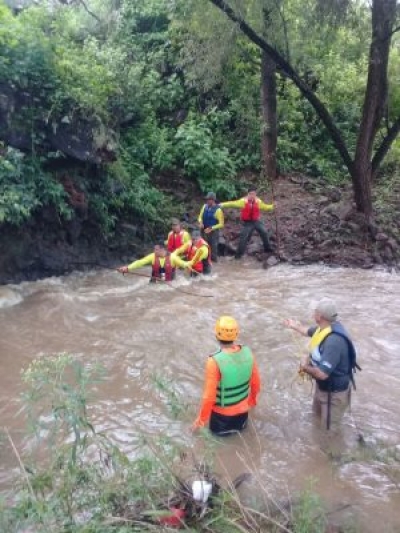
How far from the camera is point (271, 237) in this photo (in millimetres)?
15406

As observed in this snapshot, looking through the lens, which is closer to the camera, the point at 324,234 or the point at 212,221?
the point at 212,221

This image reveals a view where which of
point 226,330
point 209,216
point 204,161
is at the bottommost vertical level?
point 226,330

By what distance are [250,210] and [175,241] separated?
2.38m

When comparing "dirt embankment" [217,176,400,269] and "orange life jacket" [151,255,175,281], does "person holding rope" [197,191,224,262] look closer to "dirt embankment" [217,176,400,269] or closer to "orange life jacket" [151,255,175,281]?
"dirt embankment" [217,176,400,269]

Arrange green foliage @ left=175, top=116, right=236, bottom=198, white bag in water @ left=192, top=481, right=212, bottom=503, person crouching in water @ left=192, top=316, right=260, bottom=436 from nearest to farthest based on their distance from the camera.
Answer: white bag in water @ left=192, top=481, right=212, bottom=503, person crouching in water @ left=192, top=316, right=260, bottom=436, green foliage @ left=175, top=116, right=236, bottom=198

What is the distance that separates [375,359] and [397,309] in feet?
8.71

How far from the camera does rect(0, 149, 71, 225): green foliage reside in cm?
1113

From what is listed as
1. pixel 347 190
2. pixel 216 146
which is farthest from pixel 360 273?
pixel 216 146

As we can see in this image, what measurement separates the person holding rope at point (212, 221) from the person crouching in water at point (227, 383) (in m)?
8.24

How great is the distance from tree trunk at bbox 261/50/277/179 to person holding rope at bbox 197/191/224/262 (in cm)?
339

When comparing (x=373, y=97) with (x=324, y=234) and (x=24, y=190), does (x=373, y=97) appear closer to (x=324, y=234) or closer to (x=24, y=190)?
(x=324, y=234)

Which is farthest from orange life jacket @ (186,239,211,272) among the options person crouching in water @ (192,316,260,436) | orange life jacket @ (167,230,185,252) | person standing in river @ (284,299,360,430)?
person crouching in water @ (192,316,260,436)

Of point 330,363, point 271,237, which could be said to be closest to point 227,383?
point 330,363

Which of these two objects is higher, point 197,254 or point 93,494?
point 197,254
